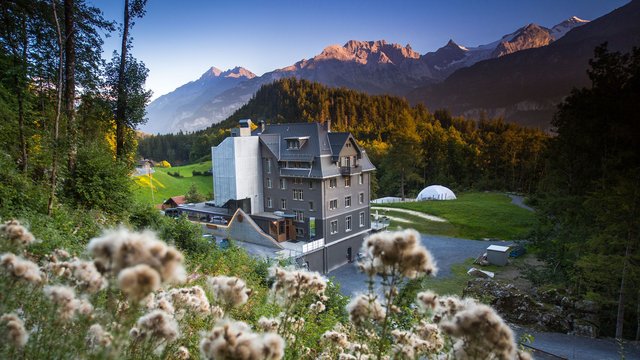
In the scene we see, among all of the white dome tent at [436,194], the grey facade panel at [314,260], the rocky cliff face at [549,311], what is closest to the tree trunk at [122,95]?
the grey facade panel at [314,260]

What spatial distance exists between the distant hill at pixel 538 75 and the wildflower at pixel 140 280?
105 metres

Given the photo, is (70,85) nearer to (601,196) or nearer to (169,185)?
(601,196)

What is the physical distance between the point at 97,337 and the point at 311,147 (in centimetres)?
3073

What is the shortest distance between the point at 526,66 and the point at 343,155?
114m

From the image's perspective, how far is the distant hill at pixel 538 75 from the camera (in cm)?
8981

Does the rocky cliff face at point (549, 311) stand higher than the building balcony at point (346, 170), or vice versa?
the building balcony at point (346, 170)

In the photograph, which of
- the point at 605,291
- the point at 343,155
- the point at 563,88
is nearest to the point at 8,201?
the point at 605,291

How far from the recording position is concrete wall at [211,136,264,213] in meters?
34.1

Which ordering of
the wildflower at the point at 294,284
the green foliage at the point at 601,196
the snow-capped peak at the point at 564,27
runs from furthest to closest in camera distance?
the snow-capped peak at the point at 564,27 → the green foliage at the point at 601,196 → the wildflower at the point at 294,284

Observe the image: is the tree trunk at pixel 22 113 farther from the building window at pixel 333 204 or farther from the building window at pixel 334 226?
the building window at pixel 334 226

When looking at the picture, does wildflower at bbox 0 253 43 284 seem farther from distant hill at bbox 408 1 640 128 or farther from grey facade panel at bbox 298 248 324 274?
distant hill at bbox 408 1 640 128

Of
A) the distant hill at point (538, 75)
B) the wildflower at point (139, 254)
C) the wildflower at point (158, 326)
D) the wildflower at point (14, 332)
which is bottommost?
the wildflower at point (158, 326)

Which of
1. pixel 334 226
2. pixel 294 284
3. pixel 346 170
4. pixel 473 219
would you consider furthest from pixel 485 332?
pixel 473 219

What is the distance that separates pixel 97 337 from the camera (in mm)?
2586
